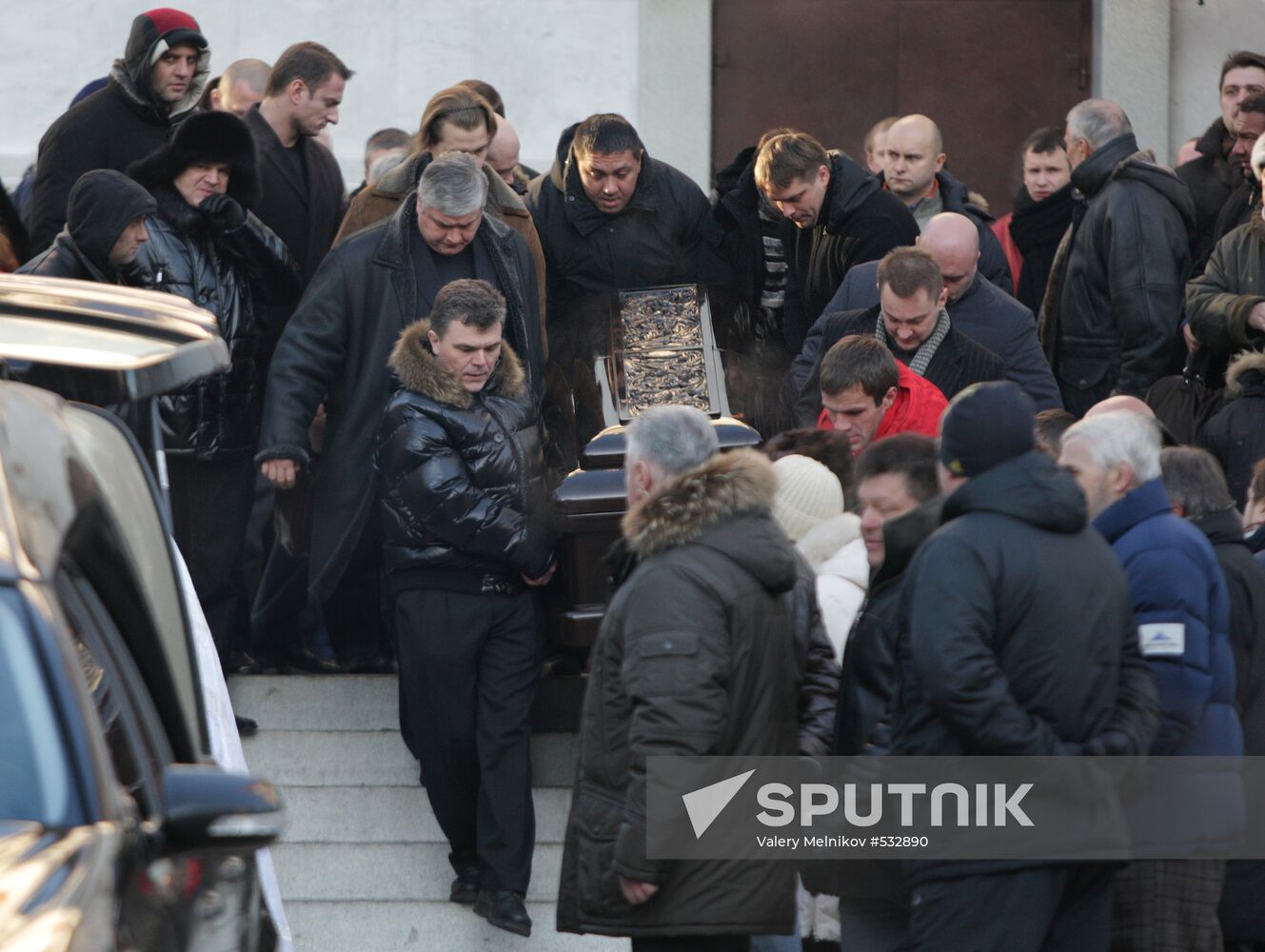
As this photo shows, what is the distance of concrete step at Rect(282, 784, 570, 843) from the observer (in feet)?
24.9

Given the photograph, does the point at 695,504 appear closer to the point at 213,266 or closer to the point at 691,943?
the point at 691,943

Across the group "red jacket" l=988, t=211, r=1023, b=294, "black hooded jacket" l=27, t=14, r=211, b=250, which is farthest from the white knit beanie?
"red jacket" l=988, t=211, r=1023, b=294

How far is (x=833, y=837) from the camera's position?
5121mm

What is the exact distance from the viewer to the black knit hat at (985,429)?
4832mm

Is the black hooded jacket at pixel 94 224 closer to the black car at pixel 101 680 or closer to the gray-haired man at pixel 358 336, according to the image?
the gray-haired man at pixel 358 336

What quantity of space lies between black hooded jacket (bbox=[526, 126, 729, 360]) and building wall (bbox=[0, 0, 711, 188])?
308 cm

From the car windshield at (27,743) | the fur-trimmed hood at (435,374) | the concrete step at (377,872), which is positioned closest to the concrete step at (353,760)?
the concrete step at (377,872)

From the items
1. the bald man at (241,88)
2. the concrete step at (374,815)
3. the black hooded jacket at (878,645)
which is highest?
the bald man at (241,88)

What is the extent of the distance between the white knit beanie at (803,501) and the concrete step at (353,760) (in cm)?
217

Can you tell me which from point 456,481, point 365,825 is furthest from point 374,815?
point 456,481

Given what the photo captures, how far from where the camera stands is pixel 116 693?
390 centimetres

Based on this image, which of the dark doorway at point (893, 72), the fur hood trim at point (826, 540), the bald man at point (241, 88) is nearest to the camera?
the fur hood trim at point (826, 540)

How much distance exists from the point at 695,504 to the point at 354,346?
301cm

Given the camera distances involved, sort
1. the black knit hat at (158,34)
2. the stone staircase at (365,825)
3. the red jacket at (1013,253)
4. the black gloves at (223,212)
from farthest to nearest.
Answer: the red jacket at (1013,253) → the black knit hat at (158,34) → the black gloves at (223,212) → the stone staircase at (365,825)
